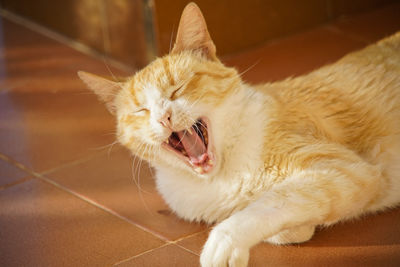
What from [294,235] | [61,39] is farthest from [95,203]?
[61,39]

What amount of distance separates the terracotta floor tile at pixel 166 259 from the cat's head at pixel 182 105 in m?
0.32

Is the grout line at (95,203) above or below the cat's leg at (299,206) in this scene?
below

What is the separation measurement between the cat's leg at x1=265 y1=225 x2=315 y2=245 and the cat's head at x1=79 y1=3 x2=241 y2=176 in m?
0.37

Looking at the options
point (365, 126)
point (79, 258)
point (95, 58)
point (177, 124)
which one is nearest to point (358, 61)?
point (365, 126)

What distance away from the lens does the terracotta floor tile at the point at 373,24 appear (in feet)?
13.7

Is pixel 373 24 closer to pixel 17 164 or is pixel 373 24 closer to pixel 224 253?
pixel 17 164

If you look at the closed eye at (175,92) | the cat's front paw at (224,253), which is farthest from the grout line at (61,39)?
the cat's front paw at (224,253)

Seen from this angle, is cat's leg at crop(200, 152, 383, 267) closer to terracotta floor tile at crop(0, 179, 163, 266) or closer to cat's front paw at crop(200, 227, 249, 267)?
cat's front paw at crop(200, 227, 249, 267)

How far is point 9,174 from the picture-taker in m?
3.22

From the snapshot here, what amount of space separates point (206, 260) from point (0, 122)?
2.19m

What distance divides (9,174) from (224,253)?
1.63 m

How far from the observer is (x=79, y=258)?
244 centimetres

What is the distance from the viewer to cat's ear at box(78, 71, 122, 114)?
2.60 meters

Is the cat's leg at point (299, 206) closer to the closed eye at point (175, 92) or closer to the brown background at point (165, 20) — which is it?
the closed eye at point (175, 92)
